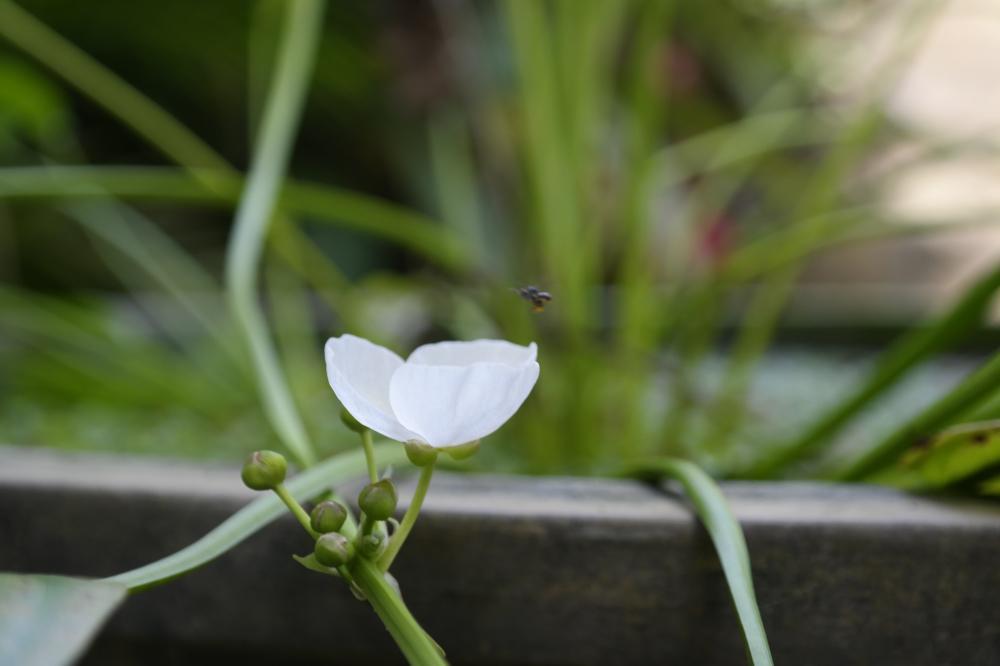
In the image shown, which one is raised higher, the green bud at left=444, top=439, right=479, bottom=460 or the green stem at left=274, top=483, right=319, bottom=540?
the green bud at left=444, top=439, right=479, bottom=460

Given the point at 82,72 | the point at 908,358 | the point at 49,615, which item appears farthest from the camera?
the point at 82,72

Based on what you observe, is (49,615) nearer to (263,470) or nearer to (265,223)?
(263,470)

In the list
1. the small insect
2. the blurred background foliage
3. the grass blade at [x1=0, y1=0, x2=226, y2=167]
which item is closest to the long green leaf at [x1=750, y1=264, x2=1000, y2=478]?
the blurred background foliage

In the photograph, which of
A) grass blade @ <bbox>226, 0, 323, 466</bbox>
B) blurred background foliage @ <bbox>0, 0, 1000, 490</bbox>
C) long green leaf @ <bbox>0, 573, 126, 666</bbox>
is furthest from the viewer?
blurred background foliage @ <bbox>0, 0, 1000, 490</bbox>

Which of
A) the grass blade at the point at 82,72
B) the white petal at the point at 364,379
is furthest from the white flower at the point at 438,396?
the grass blade at the point at 82,72

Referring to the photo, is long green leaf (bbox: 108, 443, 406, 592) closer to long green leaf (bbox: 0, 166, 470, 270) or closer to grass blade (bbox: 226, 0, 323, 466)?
grass blade (bbox: 226, 0, 323, 466)

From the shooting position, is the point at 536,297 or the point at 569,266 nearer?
the point at 536,297

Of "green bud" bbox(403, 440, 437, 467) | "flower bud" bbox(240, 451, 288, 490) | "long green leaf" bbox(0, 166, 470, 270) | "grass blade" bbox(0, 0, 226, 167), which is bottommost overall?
"flower bud" bbox(240, 451, 288, 490)

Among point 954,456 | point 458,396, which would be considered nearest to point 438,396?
point 458,396
